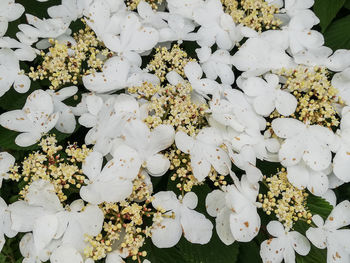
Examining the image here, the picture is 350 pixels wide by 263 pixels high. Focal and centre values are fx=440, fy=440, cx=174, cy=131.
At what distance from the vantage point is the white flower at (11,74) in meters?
1.01

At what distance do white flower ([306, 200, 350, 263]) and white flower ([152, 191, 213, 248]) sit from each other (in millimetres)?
226

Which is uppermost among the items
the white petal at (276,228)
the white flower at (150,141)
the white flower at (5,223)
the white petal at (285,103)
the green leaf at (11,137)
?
the white petal at (285,103)

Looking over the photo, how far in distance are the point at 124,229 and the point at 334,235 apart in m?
0.45

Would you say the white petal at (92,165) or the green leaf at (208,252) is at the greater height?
the white petal at (92,165)

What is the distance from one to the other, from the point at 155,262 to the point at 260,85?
1.48ft

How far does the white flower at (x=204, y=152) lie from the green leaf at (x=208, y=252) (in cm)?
16

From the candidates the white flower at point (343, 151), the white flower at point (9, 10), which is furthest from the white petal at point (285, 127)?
the white flower at point (9, 10)

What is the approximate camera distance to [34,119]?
0.96 meters

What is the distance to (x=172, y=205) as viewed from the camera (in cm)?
88

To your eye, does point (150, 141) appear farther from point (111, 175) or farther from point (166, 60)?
point (166, 60)

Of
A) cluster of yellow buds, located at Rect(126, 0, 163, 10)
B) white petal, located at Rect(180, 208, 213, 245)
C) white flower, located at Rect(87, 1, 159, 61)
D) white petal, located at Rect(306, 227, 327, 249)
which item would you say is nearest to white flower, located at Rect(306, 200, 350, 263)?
white petal, located at Rect(306, 227, 327, 249)

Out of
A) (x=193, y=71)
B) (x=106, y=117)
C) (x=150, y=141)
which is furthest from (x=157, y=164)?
(x=193, y=71)

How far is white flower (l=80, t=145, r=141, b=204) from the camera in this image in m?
0.81

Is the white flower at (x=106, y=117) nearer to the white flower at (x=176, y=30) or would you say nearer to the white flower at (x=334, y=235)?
the white flower at (x=176, y=30)
